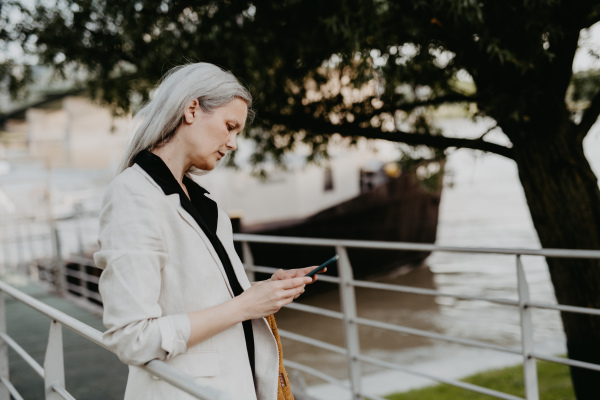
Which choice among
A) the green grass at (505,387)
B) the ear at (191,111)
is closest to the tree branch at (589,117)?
the green grass at (505,387)

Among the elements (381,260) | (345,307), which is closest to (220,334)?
(345,307)

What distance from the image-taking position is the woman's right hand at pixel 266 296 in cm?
126

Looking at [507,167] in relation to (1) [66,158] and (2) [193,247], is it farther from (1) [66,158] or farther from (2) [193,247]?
(2) [193,247]

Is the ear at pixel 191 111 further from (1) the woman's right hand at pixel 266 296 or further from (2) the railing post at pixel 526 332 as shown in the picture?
(2) the railing post at pixel 526 332

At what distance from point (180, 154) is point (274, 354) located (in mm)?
508

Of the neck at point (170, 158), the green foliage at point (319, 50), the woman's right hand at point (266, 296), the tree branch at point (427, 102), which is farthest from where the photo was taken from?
the tree branch at point (427, 102)

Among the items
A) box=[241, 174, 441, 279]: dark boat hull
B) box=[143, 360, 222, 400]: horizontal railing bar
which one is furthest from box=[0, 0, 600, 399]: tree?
box=[241, 174, 441, 279]: dark boat hull

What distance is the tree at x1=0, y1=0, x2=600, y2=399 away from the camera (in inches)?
132

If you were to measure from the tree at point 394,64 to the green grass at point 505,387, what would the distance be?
5.76ft

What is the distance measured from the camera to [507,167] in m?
41.7

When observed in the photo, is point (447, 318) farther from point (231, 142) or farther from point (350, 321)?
point (231, 142)

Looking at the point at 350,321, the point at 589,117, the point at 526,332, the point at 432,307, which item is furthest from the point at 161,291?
the point at 432,307

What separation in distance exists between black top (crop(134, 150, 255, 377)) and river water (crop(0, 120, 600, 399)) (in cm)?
322

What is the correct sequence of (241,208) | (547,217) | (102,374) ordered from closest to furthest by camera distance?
(547,217) → (102,374) → (241,208)
